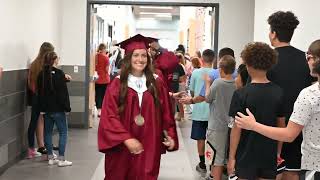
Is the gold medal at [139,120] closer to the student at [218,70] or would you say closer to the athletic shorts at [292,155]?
the athletic shorts at [292,155]

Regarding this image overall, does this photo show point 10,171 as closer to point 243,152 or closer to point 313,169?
point 243,152

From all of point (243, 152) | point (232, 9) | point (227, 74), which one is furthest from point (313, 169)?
point (232, 9)

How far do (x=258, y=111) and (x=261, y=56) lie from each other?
336mm

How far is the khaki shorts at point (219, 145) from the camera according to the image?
468cm

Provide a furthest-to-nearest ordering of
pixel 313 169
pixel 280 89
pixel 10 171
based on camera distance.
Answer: pixel 10 171 < pixel 280 89 < pixel 313 169

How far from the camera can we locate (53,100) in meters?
5.86

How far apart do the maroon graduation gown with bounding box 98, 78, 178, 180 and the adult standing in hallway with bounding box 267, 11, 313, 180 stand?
843 millimetres

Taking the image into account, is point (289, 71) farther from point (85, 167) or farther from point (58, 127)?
point (58, 127)

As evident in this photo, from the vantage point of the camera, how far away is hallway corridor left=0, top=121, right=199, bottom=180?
547 cm

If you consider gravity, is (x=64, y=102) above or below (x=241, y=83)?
below

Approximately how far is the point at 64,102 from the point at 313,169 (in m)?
3.99

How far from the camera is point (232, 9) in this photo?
8.35m

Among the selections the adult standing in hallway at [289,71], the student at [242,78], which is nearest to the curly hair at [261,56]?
the adult standing in hallway at [289,71]

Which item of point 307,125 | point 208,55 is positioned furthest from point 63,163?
point 307,125
